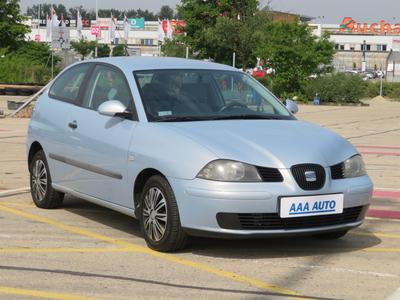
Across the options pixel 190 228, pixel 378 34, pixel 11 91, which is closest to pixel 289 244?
pixel 190 228

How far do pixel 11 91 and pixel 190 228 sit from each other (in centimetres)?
3198

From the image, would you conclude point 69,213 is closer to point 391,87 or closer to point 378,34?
point 391,87

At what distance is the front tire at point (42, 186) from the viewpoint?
23.3 ft

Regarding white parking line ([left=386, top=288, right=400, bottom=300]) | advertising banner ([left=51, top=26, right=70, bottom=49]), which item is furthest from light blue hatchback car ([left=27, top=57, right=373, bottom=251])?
advertising banner ([left=51, top=26, right=70, bottom=49])

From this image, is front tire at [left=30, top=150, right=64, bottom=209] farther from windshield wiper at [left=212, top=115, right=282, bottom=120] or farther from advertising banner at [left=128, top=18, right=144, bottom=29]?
advertising banner at [left=128, top=18, right=144, bottom=29]

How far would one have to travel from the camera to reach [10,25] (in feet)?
173

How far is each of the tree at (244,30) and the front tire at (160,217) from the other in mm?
33398

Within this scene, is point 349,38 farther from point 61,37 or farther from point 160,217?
point 160,217

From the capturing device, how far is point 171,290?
14.2 feet

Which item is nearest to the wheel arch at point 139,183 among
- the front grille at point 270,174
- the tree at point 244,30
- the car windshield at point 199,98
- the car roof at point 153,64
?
the car windshield at point 199,98

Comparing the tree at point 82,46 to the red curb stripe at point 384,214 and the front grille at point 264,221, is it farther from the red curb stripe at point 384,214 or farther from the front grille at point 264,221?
the front grille at point 264,221

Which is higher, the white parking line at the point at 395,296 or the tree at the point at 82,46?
the tree at the point at 82,46

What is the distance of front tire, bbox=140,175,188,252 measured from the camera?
16.9 feet

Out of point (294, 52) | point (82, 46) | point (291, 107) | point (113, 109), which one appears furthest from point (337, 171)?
point (82, 46)
